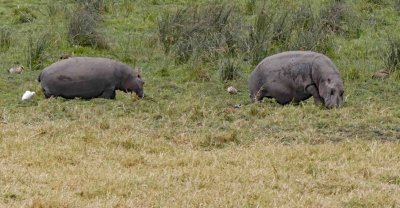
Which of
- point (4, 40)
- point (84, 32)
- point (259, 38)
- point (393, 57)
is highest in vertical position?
point (393, 57)

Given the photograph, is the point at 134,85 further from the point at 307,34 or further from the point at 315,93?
the point at 307,34

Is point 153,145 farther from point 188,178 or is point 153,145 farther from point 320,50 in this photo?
point 320,50

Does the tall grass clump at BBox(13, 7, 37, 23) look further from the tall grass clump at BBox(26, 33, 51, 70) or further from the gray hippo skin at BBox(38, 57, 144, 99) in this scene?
the gray hippo skin at BBox(38, 57, 144, 99)

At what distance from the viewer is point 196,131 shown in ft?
24.2

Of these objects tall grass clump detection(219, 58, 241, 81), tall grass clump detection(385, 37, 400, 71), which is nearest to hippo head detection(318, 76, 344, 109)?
tall grass clump detection(219, 58, 241, 81)

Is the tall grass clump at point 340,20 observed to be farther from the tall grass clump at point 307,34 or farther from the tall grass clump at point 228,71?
the tall grass clump at point 228,71

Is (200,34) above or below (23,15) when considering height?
above

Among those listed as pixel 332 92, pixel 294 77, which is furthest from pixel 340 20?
pixel 332 92

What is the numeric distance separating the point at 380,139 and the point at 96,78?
324 cm

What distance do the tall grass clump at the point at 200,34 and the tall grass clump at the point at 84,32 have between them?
0.89 metres

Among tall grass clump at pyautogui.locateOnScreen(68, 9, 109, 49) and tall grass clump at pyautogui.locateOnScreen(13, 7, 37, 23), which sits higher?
tall grass clump at pyautogui.locateOnScreen(68, 9, 109, 49)

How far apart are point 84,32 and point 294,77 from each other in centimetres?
410

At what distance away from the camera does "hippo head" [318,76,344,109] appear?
27.4 ft

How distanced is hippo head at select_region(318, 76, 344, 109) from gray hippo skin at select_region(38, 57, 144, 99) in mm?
2047
